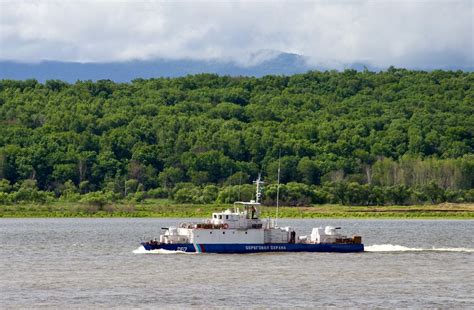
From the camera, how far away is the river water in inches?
2793

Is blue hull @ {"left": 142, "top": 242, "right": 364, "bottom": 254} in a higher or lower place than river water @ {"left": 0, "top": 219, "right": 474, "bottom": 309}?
higher

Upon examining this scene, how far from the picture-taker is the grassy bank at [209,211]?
603 ft

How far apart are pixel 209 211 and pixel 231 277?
99.1 metres

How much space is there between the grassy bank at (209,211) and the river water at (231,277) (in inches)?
2349

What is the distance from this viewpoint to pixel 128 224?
550 feet

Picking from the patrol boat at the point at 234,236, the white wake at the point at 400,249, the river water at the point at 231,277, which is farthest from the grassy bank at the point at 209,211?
the patrol boat at the point at 234,236

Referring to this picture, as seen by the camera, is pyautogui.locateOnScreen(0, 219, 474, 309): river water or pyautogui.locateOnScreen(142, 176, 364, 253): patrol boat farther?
pyautogui.locateOnScreen(142, 176, 364, 253): patrol boat

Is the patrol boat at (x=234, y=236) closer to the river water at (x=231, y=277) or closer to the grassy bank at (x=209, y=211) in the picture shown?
the river water at (x=231, y=277)

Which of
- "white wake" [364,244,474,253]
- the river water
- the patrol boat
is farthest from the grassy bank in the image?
the patrol boat

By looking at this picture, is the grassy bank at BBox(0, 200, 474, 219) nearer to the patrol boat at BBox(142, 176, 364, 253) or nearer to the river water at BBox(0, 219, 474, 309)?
the river water at BBox(0, 219, 474, 309)

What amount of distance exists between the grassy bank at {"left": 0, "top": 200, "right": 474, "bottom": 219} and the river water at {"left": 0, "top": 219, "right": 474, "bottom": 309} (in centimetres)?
5966

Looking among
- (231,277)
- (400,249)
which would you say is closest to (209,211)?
(400,249)

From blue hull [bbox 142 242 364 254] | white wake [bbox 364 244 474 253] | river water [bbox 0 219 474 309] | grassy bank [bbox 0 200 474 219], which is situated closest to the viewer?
river water [bbox 0 219 474 309]

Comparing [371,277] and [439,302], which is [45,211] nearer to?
[371,277]
